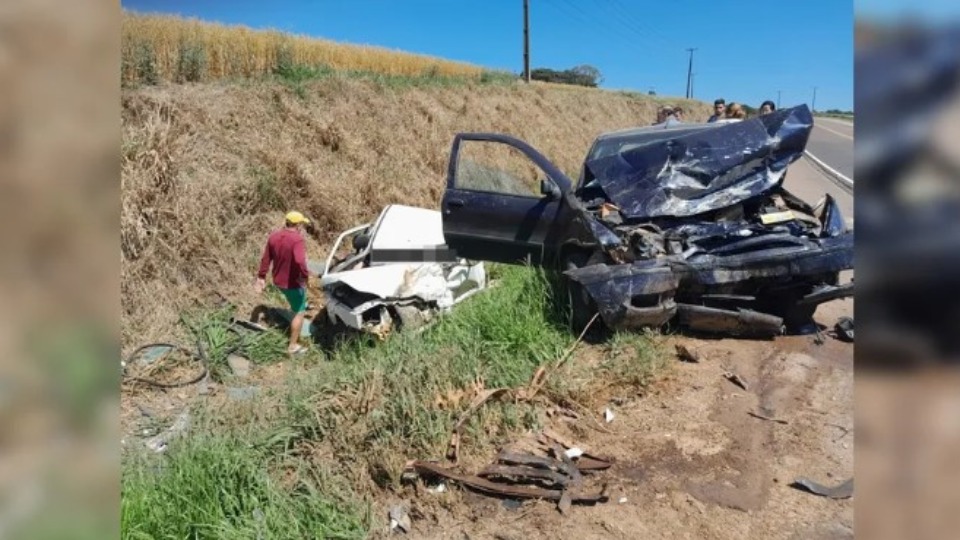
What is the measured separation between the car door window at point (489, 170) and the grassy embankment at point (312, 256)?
885 mm

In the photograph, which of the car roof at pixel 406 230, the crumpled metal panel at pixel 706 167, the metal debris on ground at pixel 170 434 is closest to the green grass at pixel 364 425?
the metal debris on ground at pixel 170 434

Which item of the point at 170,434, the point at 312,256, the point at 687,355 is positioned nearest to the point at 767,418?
the point at 687,355

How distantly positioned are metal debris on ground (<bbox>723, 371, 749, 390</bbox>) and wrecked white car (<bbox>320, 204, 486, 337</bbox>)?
256 cm

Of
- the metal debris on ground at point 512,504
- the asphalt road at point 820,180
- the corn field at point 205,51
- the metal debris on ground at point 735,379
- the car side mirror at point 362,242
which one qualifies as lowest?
the metal debris on ground at point 512,504

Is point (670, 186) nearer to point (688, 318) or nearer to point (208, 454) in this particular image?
point (688, 318)

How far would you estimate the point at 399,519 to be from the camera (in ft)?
11.0

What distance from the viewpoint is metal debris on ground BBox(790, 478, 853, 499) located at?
338cm

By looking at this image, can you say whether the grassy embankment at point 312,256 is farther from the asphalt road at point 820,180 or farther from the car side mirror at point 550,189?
the asphalt road at point 820,180

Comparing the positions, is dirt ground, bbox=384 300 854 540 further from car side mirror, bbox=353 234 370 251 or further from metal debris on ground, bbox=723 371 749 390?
car side mirror, bbox=353 234 370 251

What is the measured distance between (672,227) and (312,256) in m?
5.58

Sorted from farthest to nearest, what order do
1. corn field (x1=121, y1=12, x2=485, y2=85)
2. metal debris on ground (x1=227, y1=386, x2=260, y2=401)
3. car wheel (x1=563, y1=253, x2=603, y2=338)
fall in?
corn field (x1=121, y1=12, x2=485, y2=85)
metal debris on ground (x1=227, y1=386, x2=260, y2=401)
car wheel (x1=563, y1=253, x2=603, y2=338)

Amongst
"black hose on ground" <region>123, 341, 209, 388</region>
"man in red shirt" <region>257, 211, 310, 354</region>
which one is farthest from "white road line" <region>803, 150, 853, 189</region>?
"black hose on ground" <region>123, 341, 209, 388</region>

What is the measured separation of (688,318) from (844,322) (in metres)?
1.45

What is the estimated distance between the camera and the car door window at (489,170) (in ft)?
21.6
